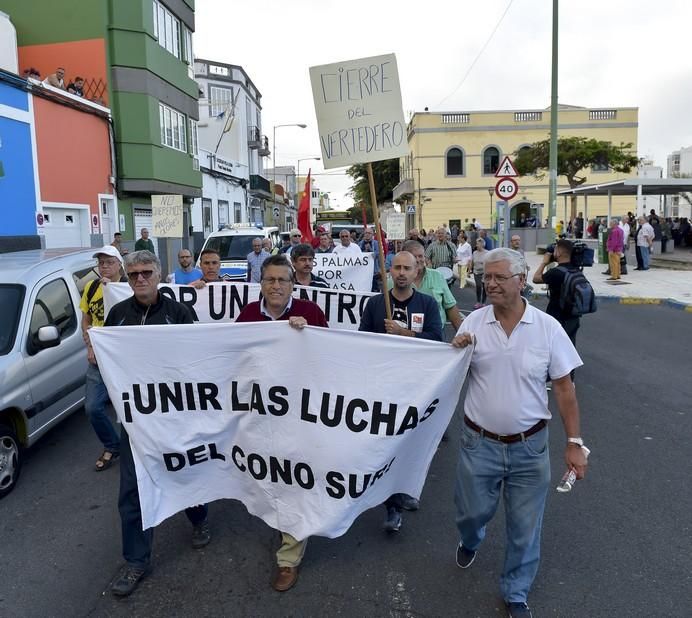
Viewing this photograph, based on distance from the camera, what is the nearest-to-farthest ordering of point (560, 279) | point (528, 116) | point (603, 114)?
point (560, 279) → point (603, 114) → point (528, 116)

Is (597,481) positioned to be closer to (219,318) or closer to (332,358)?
(332,358)

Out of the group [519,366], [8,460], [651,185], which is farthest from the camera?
[651,185]

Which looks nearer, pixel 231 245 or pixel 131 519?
pixel 131 519

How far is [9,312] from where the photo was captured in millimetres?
5484

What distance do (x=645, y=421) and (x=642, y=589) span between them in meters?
3.26

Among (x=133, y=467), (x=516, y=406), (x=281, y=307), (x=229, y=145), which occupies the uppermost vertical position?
(x=229, y=145)

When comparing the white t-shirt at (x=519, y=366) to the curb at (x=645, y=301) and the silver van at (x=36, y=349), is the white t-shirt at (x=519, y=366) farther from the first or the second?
the curb at (x=645, y=301)

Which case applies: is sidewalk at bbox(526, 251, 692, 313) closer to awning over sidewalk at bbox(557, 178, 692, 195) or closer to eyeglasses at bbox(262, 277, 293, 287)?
awning over sidewalk at bbox(557, 178, 692, 195)

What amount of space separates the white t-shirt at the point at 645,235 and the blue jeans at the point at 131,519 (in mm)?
21444

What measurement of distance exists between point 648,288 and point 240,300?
1432 cm

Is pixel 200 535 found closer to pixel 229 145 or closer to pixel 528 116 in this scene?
pixel 229 145

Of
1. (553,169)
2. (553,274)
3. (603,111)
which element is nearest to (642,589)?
(553,274)

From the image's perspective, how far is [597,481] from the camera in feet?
16.3

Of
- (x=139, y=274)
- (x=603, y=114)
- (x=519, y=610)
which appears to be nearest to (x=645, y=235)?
(x=519, y=610)
